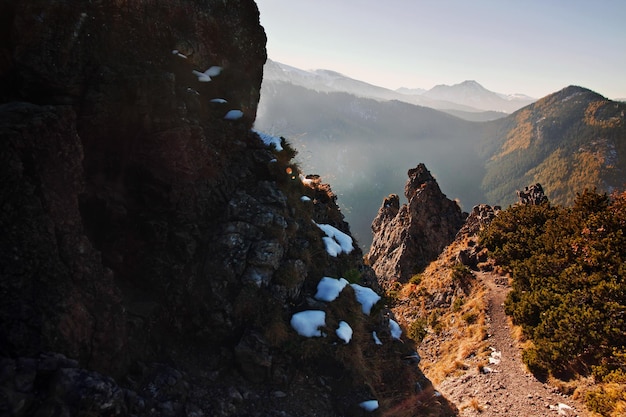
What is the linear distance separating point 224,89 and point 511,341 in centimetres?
2432

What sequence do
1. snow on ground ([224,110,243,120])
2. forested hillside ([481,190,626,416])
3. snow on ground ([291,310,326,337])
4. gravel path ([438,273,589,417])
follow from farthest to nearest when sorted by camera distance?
forested hillside ([481,190,626,416]) → gravel path ([438,273,589,417]) → snow on ground ([224,110,243,120]) → snow on ground ([291,310,326,337])

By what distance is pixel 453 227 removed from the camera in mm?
48906

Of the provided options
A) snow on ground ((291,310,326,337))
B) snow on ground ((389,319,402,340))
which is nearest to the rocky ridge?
snow on ground ((389,319,402,340))

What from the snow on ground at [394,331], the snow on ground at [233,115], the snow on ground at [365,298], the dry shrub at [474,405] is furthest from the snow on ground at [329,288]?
the dry shrub at [474,405]

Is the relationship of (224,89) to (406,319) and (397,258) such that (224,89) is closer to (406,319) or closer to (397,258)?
(406,319)

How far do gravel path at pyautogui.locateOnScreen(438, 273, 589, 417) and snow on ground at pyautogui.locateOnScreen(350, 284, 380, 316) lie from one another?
8553 mm

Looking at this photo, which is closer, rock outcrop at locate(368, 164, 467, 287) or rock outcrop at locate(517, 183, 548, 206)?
rock outcrop at locate(517, 183, 548, 206)

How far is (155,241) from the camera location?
10867 millimetres

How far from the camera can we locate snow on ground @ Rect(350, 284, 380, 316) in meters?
13.5

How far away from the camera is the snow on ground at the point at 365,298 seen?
1347 cm

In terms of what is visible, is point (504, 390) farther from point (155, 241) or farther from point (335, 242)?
point (155, 241)

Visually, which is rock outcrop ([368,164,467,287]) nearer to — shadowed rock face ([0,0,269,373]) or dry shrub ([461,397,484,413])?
dry shrub ([461,397,484,413])

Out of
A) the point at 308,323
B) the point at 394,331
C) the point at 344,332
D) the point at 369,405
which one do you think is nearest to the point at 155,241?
the point at 308,323

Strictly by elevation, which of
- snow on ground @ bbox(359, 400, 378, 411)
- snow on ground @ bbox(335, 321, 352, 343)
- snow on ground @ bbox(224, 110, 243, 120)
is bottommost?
snow on ground @ bbox(359, 400, 378, 411)
